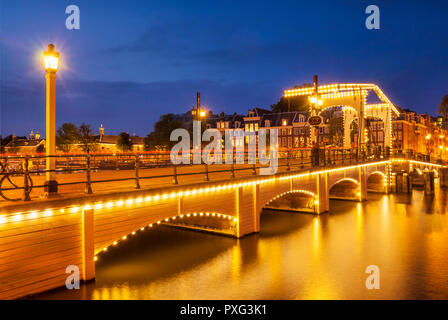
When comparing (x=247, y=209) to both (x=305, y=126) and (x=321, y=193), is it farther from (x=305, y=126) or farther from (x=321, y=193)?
(x=305, y=126)

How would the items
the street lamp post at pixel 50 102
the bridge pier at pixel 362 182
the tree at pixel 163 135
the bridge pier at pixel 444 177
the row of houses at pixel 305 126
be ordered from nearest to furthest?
the street lamp post at pixel 50 102 → the bridge pier at pixel 362 182 → the bridge pier at pixel 444 177 → the tree at pixel 163 135 → the row of houses at pixel 305 126

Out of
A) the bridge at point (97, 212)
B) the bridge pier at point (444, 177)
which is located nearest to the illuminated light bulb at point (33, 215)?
the bridge at point (97, 212)

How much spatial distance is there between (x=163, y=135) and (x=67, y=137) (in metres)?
20.3

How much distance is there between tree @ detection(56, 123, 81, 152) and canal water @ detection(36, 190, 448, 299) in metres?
44.7

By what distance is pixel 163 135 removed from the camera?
1907 inches

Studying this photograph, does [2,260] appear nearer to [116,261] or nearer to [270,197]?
[116,261]

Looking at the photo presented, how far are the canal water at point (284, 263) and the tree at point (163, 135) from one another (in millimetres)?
29384

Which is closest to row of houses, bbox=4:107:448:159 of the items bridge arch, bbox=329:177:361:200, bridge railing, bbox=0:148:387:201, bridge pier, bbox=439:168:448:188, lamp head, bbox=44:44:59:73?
bridge pier, bbox=439:168:448:188

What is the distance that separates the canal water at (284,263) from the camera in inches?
411

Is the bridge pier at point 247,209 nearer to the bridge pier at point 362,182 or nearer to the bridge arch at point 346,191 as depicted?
the bridge arch at point 346,191

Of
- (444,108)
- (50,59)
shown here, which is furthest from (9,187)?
(444,108)

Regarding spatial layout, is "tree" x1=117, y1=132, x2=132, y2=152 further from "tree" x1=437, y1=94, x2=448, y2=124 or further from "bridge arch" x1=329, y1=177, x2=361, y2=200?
"tree" x1=437, y1=94, x2=448, y2=124
